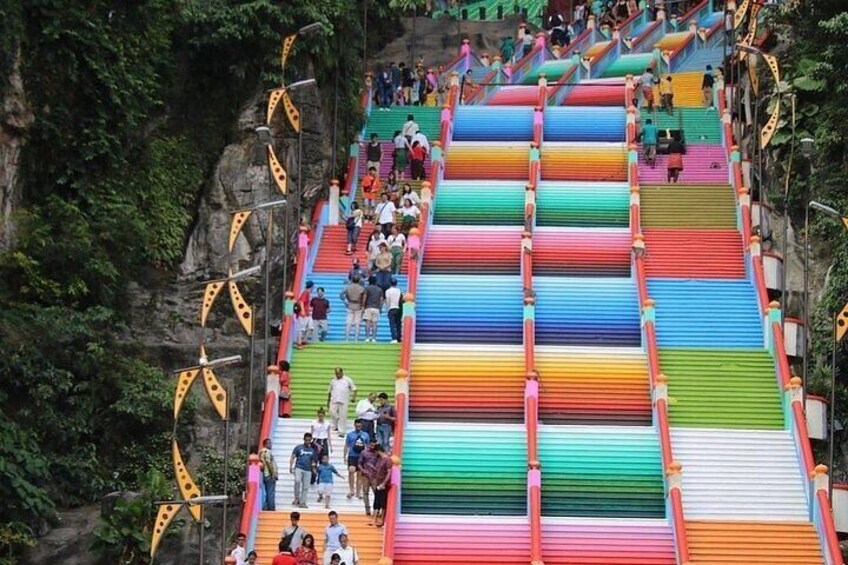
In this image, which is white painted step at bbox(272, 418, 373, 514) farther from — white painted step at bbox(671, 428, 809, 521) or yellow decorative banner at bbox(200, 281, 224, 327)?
white painted step at bbox(671, 428, 809, 521)

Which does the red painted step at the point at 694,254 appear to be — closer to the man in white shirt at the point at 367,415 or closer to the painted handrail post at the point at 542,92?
the painted handrail post at the point at 542,92

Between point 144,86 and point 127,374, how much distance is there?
647 centimetres

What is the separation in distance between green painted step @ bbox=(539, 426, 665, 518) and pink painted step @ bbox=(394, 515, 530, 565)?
128cm

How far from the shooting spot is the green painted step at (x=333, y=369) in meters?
36.4

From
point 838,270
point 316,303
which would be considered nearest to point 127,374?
point 316,303

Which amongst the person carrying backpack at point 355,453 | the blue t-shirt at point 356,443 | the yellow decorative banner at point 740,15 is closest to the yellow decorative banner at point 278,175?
the person carrying backpack at point 355,453

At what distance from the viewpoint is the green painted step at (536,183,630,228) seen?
43312 mm

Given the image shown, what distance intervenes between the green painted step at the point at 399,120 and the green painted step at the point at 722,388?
13.0 meters

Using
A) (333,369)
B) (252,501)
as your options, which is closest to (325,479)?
(252,501)

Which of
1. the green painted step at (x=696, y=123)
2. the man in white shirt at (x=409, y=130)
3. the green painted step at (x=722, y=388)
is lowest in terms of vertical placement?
the green painted step at (x=722, y=388)

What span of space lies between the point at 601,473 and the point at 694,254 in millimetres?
8835

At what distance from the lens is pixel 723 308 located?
3919 centimetres

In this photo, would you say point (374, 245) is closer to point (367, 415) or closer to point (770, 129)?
point (367, 415)

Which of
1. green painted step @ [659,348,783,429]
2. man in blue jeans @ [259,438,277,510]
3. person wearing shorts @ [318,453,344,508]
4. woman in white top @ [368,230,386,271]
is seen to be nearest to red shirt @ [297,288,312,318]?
woman in white top @ [368,230,386,271]
